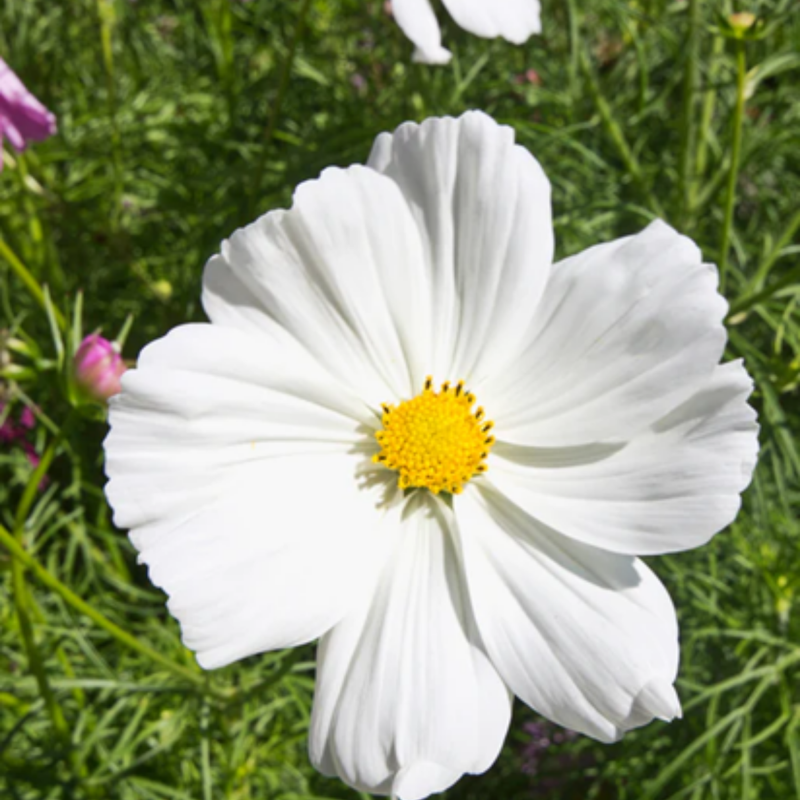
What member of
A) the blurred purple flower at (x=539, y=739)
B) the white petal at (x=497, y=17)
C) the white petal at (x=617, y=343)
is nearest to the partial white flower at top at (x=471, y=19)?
the white petal at (x=497, y=17)

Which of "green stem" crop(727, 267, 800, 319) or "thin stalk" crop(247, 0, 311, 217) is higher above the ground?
"thin stalk" crop(247, 0, 311, 217)

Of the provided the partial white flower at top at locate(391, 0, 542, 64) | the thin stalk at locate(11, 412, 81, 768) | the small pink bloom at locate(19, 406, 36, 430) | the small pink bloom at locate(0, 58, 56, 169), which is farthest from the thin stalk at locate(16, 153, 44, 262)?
the partial white flower at top at locate(391, 0, 542, 64)

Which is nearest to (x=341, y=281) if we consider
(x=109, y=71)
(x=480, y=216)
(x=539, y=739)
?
(x=480, y=216)

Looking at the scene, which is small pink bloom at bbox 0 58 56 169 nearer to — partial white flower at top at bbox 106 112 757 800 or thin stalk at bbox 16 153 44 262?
thin stalk at bbox 16 153 44 262

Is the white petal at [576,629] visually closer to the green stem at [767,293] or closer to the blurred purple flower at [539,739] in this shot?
the green stem at [767,293]

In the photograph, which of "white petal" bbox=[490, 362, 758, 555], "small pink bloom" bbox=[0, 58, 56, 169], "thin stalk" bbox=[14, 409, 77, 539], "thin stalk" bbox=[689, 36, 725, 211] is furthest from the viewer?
"thin stalk" bbox=[689, 36, 725, 211]

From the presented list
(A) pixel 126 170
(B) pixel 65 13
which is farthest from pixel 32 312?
(B) pixel 65 13

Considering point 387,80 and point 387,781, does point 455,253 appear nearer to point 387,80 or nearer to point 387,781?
point 387,781
